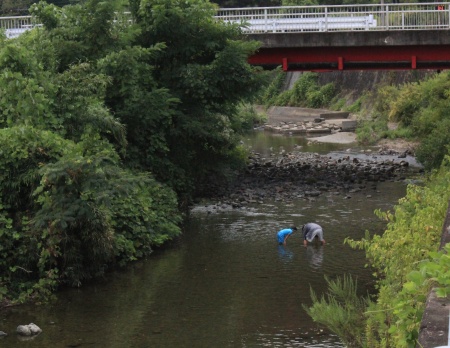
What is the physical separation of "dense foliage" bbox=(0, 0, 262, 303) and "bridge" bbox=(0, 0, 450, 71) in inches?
135

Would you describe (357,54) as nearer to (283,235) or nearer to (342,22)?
(342,22)

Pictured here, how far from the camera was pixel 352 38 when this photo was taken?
Answer: 32.7 m

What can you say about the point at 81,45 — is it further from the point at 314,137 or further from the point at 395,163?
the point at 314,137

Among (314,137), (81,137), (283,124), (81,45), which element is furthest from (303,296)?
(283,124)

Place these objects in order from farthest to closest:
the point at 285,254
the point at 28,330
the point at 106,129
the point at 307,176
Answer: the point at 307,176 → the point at 106,129 → the point at 285,254 → the point at 28,330

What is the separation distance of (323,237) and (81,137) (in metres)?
6.58

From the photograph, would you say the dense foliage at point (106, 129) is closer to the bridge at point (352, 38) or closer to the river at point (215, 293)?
the river at point (215, 293)

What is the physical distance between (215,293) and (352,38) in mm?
17663

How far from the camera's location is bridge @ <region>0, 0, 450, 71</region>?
106 ft

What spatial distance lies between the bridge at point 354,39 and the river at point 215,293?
9992mm

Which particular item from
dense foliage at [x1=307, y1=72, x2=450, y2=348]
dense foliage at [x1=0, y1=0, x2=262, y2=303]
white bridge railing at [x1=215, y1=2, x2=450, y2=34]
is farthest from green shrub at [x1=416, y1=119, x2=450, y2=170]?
dense foliage at [x1=0, y1=0, x2=262, y2=303]

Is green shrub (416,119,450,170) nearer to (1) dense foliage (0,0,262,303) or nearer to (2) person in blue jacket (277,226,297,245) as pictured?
(1) dense foliage (0,0,262,303)

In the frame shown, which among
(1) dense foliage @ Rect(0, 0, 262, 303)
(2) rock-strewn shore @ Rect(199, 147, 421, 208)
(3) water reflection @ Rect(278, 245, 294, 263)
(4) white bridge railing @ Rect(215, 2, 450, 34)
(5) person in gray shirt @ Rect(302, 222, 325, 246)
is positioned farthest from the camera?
(4) white bridge railing @ Rect(215, 2, 450, 34)

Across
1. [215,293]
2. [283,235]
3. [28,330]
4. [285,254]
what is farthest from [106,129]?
[28,330]
